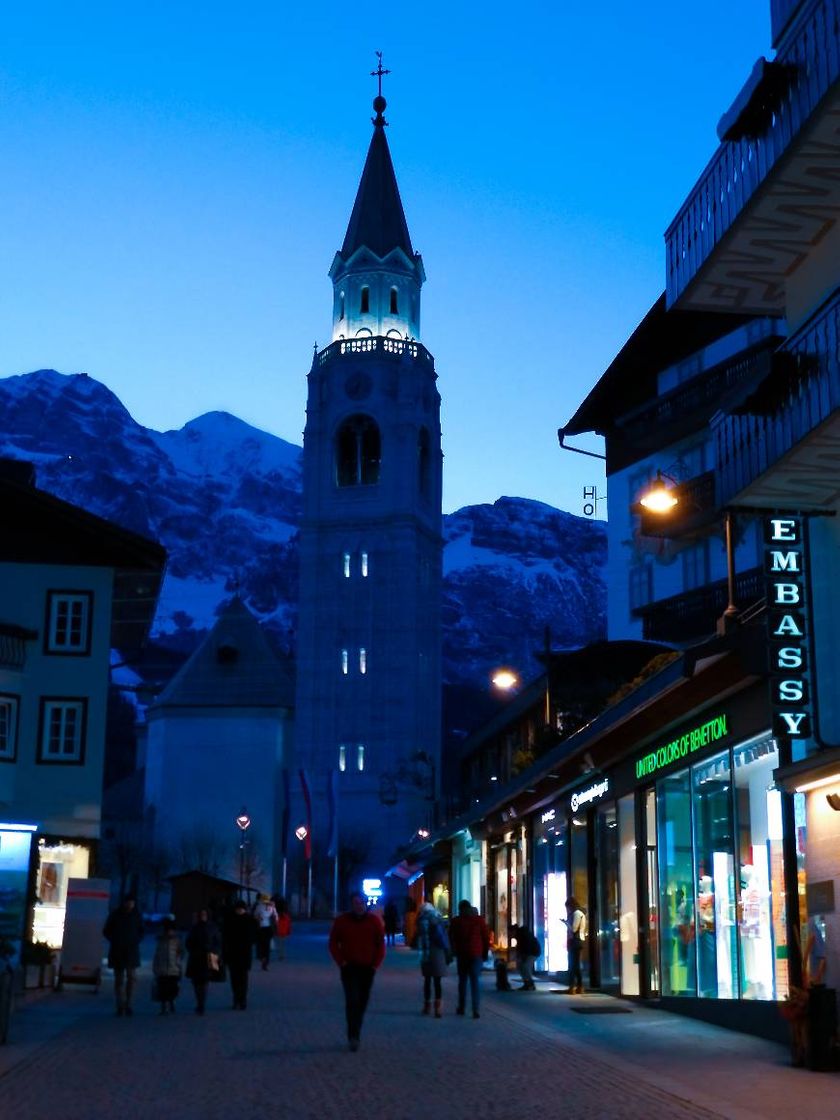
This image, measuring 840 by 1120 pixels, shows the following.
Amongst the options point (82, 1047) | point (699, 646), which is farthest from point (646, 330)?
point (82, 1047)

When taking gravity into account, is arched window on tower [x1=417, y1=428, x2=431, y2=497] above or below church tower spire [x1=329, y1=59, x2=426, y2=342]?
below

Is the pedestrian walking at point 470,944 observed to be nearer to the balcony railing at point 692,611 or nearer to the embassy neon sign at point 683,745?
the embassy neon sign at point 683,745

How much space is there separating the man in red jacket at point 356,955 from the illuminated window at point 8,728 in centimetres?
2142

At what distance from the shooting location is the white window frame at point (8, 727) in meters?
36.7

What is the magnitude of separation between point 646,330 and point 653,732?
2134cm

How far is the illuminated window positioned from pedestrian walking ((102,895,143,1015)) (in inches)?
521

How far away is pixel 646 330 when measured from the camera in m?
43.5

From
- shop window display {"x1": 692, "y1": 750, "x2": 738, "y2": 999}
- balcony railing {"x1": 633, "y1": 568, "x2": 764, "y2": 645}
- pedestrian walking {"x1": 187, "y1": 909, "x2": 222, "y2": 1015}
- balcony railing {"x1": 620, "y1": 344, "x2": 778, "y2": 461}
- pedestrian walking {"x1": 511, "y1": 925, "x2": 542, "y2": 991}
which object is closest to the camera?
shop window display {"x1": 692, "y1": 750, "x2": 738, "y2": 999}

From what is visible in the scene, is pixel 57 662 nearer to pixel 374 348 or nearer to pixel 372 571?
pixel 372 571

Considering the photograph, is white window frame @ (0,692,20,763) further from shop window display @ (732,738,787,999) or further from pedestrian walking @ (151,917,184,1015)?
shop window display @ (732,738,787,999)

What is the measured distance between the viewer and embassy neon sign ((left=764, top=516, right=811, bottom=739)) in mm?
16828

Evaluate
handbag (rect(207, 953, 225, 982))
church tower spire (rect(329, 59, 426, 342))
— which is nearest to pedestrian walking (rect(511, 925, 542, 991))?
handbag (rect(207, 953, 225, 982))

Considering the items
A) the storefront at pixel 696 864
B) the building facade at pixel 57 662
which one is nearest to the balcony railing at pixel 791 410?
the storefront at pixel 696 864

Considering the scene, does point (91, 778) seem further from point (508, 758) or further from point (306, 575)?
point (306, 575)
